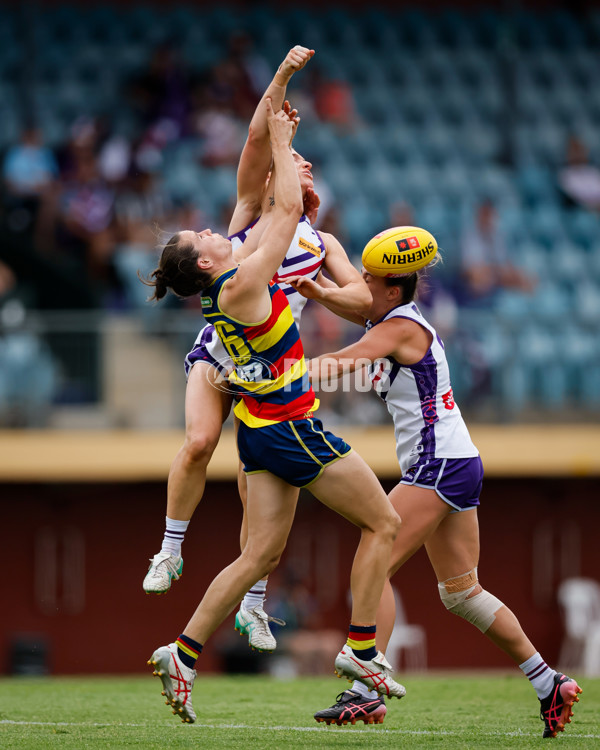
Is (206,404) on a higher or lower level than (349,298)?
lower

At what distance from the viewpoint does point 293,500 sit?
5.90 m

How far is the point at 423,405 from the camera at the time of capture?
6.35 metres

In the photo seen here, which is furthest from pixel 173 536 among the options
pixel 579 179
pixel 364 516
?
pixel 579 179

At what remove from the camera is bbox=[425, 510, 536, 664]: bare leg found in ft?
20.8

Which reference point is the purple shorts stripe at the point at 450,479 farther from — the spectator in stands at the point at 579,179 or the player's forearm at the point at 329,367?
the spectator in stands at the point at 579,179

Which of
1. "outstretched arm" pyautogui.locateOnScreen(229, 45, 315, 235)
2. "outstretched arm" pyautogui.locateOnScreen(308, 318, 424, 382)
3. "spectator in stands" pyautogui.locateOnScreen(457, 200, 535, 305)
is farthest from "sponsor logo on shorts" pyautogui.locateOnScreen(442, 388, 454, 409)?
"spectator in stands" pyautogui.locateOnScreen(457, 200, 535, 305)

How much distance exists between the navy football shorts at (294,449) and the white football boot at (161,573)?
0.84m

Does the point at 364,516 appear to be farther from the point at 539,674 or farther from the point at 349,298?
the point at 539,674

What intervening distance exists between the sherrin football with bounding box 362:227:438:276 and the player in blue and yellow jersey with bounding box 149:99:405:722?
64 centimetres

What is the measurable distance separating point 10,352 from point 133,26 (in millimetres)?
7275

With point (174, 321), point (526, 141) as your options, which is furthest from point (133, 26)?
point (174, 321)

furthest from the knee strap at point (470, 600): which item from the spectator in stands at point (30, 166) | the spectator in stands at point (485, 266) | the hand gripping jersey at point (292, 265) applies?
the spectator in stands at point (30, 166)

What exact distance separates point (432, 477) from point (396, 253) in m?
1.12

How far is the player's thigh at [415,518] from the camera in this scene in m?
6.14
